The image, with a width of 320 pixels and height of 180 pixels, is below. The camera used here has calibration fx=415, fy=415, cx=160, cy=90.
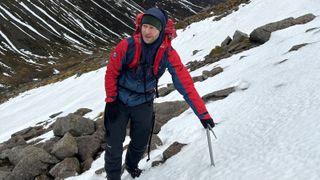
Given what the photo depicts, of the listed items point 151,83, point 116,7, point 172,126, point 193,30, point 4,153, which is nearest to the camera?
point 151,83

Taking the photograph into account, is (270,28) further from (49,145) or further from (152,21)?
(152,21)

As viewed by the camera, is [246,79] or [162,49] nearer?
[162,49]

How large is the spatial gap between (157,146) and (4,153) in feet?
20.0

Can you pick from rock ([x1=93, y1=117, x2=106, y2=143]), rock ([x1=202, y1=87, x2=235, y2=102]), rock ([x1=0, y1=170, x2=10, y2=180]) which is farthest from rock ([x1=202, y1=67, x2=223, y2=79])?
rock ([x1=0, y1=170, x2=10, y2=180])

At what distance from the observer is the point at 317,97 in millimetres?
7695

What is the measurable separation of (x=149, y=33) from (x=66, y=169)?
5853mm

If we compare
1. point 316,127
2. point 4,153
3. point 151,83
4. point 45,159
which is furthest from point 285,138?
point 4,153

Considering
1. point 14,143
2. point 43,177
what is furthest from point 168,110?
point 14,143

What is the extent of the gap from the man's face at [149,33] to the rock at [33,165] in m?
6.35

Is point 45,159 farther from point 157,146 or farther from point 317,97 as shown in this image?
point 317,97

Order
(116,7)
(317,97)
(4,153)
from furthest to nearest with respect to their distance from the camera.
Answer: (116,7) < (4,153) < (317,97)

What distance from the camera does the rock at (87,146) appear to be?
37.8ft

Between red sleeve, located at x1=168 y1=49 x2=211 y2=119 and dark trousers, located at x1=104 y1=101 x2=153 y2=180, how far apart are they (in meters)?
0.79

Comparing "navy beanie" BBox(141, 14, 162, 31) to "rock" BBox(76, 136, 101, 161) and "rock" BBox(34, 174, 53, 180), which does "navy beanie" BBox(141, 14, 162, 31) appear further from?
"rock" BBox(34, 174, 53, 180)
